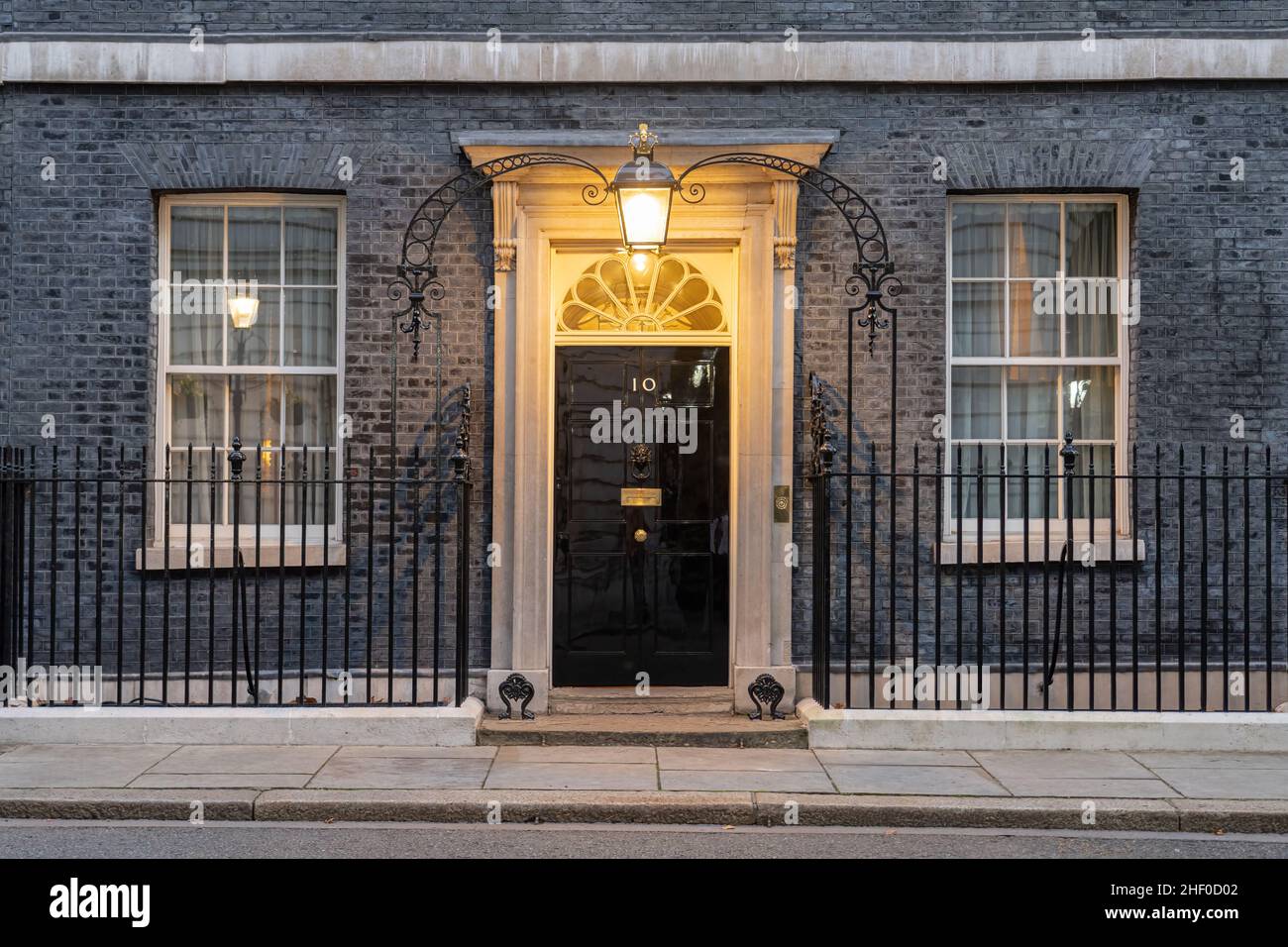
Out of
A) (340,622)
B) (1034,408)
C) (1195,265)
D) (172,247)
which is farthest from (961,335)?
(172,247)

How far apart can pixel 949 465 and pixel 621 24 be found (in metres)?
3.74

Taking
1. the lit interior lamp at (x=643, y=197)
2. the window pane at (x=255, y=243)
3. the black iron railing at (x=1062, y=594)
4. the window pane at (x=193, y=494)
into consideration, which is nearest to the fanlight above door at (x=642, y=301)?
the lit interior lamp at (x=643, y=197)

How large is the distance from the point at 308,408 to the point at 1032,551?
199 inches

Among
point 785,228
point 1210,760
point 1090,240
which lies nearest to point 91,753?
point 785,228

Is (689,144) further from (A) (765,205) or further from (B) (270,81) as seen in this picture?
(B) (270,81)

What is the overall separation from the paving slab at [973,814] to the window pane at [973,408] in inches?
125

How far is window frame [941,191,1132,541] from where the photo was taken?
9.18 meters

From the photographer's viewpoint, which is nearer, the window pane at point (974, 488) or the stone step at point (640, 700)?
the stone step at point (640, 700)

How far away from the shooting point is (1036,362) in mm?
9289

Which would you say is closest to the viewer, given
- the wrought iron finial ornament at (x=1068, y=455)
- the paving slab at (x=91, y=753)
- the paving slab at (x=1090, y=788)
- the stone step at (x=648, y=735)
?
the paving slab at (x=1090, y=788)

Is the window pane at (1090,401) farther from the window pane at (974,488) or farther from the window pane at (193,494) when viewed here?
the window pane at (193,494)

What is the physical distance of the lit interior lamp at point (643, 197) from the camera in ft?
26.2

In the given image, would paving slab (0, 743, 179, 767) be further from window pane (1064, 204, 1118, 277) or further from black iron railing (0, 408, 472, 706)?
window pane (1064, 204, 1118, 277)

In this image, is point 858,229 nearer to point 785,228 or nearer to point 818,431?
point 785,228
